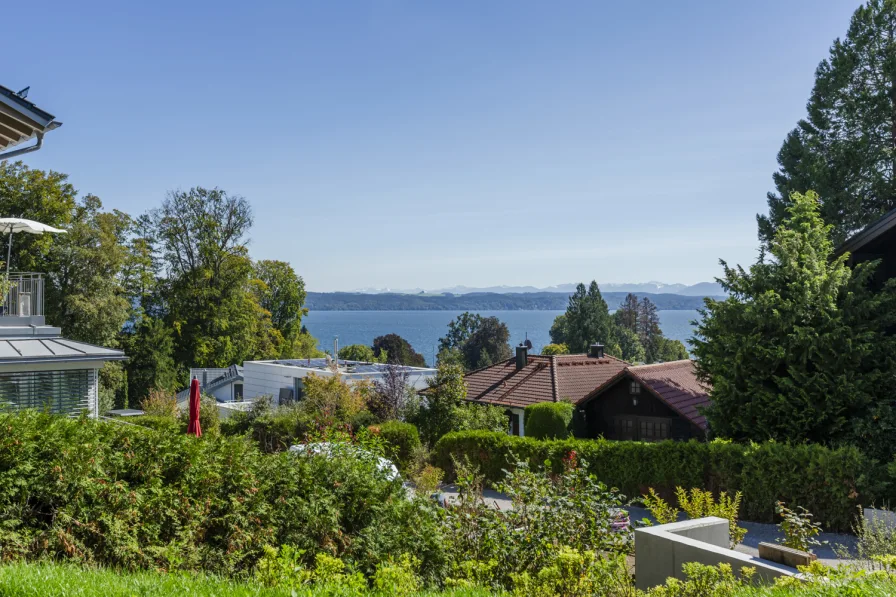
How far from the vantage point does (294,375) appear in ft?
100

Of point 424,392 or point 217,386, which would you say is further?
point 217,386

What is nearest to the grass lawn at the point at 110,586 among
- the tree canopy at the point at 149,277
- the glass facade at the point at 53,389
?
the glass facade at the point at 53,389

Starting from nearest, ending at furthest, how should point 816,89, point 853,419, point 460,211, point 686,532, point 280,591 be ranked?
point 280,591
point 686,532
point 853,419
point 816,89
point 460,211

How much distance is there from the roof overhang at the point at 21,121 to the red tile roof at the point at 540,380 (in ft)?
61.3

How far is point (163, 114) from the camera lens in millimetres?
22547

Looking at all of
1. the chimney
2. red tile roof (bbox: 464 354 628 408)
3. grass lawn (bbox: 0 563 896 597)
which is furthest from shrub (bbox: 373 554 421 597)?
the chimney

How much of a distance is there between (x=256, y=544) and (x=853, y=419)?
12.4m

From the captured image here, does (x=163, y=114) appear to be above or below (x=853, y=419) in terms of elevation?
above

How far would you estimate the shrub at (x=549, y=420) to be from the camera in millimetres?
20922

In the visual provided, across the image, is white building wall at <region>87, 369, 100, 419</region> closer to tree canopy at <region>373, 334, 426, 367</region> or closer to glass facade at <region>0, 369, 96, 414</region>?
glass facade at <region>0, 369, 96, 414</region>

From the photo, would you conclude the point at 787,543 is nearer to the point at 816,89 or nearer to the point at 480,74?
the point at 480,74

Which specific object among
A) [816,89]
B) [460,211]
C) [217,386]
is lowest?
[217,386]

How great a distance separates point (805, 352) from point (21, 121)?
14.0m

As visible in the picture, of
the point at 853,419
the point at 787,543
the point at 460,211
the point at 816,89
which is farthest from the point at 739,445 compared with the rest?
the point at 460,211
